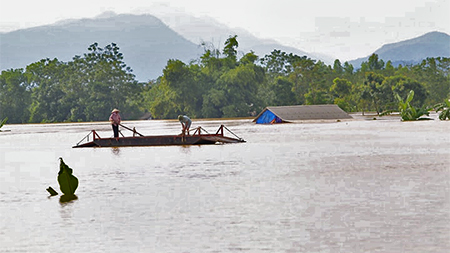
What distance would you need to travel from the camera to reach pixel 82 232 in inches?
354

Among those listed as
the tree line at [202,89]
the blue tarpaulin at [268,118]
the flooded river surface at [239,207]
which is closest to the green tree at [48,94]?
the tree line at [202,89]

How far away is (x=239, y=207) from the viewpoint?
1066cm

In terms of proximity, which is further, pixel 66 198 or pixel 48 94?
pixel 48 94

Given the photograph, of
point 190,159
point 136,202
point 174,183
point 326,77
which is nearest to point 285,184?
point 174,183

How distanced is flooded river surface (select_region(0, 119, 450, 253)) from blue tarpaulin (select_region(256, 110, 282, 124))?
131 feet

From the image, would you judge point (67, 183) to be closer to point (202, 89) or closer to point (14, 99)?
point (202, 89)

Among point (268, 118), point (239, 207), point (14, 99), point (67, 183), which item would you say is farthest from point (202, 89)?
point (239, 207)

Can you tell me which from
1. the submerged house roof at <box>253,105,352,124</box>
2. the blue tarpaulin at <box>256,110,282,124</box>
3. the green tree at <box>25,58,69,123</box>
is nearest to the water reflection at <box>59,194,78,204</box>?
the submerged house roof at <box>253,105,352,124</box>

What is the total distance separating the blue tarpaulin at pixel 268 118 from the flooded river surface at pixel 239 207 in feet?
131

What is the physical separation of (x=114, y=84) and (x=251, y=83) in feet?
74.8

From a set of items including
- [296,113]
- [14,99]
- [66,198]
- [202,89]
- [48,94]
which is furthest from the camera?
[14,99]

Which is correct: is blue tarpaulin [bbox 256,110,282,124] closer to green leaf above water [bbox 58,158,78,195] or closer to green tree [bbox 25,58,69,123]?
green leaf above water [bbox 58,158,78,195]

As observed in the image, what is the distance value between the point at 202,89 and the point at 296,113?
37.9 meters

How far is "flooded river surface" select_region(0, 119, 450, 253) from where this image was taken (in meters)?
8.05
